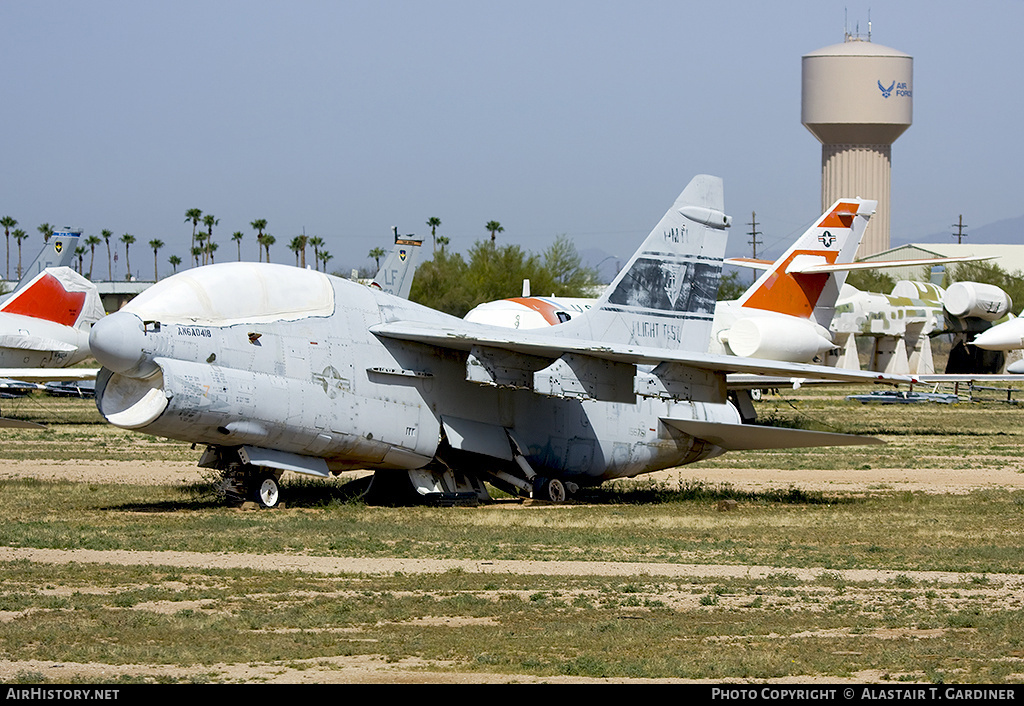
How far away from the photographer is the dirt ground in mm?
8844

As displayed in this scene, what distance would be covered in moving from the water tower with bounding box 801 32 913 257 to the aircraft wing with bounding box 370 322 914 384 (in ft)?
366

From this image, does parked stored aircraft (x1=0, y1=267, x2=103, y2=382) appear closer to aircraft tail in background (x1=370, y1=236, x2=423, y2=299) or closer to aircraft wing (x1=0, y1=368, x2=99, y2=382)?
aircraft wing (x1=0, y1=368, x2=99, y2=382)

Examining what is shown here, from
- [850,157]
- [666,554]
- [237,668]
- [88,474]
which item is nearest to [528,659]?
[237,668]

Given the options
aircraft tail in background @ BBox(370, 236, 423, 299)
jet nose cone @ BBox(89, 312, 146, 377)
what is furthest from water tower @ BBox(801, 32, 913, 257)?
jet nose cone @ BBox(89, 312, 146, 377)

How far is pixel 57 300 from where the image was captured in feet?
135

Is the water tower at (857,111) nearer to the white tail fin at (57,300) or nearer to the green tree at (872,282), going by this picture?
the green tree at (872,282)

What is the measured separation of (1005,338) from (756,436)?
28.8m

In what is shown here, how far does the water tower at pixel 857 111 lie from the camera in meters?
128

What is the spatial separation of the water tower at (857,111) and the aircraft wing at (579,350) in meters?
112

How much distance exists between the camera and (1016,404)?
53.9 meters

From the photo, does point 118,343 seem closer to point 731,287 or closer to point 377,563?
point 377,563

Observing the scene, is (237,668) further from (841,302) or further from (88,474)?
(841,302)
